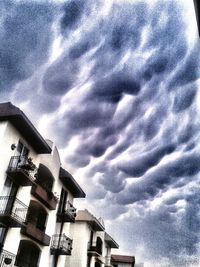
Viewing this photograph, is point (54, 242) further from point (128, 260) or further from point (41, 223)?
point (128, 260)

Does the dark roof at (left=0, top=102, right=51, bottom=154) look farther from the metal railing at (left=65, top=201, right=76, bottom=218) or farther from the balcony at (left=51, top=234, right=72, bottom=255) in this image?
the balcony at (left=51, top=234, right=72, bottom=255)

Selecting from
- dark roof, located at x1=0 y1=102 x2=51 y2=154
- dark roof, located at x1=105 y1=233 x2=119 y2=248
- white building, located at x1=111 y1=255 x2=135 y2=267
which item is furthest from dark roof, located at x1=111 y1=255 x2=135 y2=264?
dark roof, located at x1=0 y1=102 x2=51 y2=154

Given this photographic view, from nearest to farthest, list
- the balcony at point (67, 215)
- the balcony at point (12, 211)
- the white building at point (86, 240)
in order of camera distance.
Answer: the balcony at point (12, 211) → the balcony at point (67, 215) → the white building at point (86, 240)

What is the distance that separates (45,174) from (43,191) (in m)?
2.70

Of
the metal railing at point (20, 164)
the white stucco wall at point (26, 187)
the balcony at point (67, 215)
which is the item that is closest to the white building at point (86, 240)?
the white stucco wall at point (26, 187)

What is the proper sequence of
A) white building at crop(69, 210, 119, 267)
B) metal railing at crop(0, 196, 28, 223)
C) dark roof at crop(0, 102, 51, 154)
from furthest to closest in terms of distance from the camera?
white building at crop(69, 210, 119, 267), dark roof at crop(0, 102, 51, 154), metal railing at crop(0, 196, 28, 223)

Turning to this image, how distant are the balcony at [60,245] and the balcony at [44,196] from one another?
317cm

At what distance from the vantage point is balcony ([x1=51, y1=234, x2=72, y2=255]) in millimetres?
24875

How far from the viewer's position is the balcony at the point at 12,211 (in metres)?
18.1

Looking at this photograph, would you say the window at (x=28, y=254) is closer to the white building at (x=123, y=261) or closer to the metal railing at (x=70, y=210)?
the metal railing at (x=70, y=210)

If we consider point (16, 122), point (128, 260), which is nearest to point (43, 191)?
point (16, 122)

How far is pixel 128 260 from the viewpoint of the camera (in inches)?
1826

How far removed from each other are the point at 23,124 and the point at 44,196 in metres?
6.34

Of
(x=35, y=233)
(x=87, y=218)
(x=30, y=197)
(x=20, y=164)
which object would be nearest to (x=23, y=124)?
(x=20, y=164)
